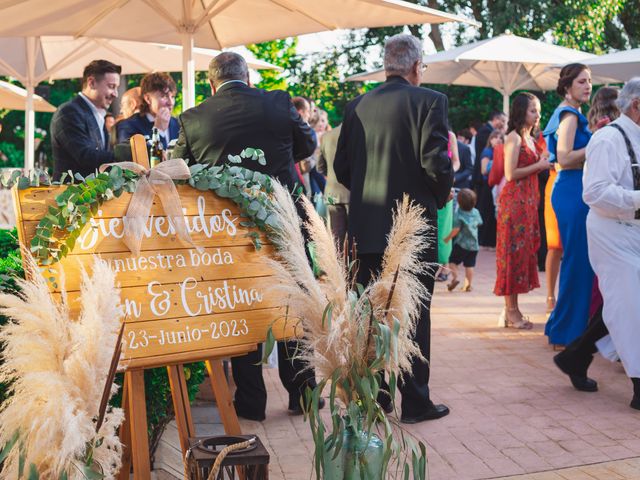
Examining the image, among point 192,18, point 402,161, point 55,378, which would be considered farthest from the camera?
point 192,18

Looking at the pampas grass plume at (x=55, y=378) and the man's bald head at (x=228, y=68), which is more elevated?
the man's bald head at (x=228, y=68)

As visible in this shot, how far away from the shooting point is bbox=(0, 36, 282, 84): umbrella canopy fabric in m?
10.9

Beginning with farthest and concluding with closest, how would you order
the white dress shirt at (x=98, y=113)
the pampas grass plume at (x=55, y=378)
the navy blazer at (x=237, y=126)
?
1. the white dress shirt at (x=98, y=113)
2. the navy blazer at (x=237, y=126)
3. the pampas grass plume at (x=55, y=378)

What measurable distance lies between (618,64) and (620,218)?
3.67 meters

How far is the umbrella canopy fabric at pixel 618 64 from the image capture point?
8.25m

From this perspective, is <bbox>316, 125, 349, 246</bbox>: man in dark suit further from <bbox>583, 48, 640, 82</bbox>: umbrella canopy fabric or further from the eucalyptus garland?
the eucalyptus garland

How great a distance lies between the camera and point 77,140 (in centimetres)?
604

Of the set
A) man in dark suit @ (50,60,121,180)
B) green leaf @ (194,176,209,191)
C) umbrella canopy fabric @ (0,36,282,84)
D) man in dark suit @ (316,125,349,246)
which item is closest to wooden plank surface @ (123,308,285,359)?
green leaf @ (194,176,209,191)

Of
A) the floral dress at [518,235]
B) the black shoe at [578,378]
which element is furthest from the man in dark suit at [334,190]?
the black shoe at [578,378]

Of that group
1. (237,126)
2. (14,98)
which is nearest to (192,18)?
(237,126)

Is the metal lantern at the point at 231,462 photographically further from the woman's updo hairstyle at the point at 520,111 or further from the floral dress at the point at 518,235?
the woman's updo hairstyle at the point at 520,111

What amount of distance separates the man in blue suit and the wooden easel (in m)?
2.82

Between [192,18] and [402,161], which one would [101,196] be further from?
[192,18]

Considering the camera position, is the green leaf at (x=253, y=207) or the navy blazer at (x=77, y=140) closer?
the green leaf at (x=253, y=207)
